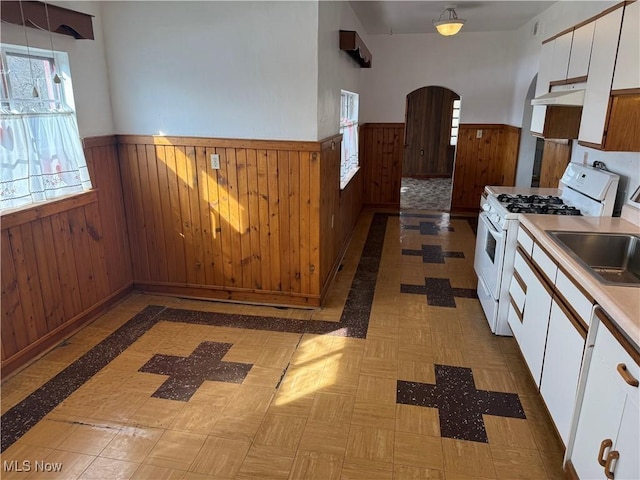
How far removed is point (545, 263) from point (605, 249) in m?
0.38

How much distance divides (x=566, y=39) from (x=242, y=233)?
2.78m

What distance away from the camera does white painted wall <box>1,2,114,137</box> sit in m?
3.05

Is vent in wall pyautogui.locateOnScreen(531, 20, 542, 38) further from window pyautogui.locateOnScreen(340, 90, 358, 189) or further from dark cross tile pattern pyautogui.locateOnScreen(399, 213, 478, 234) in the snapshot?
dark cross tile pattern pyautogui.locateOnScreen(399, 213, 478, 234)

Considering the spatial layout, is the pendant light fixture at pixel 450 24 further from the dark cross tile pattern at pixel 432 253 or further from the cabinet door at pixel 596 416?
the cabinet door at pixel 596 416

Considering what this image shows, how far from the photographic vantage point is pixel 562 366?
2.01 meters

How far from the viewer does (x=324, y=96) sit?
3.49 m

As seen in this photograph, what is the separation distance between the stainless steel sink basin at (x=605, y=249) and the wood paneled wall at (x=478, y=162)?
13.7ft

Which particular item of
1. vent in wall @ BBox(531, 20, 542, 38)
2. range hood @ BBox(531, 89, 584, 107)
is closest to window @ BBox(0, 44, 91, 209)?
range hood @ BBox(531, 89, 584, 107)

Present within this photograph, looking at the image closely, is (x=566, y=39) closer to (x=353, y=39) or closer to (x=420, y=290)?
(x=353, y=39)

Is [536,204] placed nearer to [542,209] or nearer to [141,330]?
[542,209]

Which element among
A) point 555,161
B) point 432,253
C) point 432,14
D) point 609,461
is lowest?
point 432,253

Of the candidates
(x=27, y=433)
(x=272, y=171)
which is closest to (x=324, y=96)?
(x=272, y=171)

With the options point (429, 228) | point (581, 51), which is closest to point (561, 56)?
point (581, 51)

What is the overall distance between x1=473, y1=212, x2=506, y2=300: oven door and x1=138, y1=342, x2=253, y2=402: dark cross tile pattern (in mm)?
1817
